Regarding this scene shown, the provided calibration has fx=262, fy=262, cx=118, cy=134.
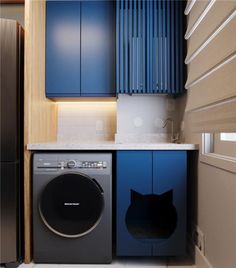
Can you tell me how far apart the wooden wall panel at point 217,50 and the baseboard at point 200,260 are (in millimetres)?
1278

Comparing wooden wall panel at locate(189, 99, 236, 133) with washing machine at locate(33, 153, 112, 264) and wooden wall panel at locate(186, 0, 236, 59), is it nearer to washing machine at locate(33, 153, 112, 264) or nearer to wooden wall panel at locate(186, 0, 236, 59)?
wooden wall panel at locate(186, 0, 236, 59)

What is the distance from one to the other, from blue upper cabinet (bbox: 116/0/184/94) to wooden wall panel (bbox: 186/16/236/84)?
1.83ft

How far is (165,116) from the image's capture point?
2.62 meters

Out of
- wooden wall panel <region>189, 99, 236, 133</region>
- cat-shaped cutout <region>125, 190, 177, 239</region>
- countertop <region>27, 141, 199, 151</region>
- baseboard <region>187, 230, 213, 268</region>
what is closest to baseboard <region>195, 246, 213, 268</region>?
baseboard <region>187, 230, 213, 268</region>

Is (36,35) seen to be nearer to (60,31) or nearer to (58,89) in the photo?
(60,31)

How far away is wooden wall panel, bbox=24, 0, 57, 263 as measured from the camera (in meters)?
2.01

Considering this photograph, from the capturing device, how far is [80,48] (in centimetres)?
248

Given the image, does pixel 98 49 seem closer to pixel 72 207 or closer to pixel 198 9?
pixel 198 9

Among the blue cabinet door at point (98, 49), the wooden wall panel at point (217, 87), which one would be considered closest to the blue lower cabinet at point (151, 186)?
the wooden wall panel at point (217, 87)

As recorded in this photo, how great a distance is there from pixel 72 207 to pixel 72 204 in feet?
0.08

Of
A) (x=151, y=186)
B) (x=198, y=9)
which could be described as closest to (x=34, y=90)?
(x=151, y=186)

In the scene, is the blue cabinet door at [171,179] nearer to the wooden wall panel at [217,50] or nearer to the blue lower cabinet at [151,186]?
the blue lower cabinet at [151,186]

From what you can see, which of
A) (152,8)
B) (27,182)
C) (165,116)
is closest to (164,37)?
(152,8)

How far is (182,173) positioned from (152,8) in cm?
150
